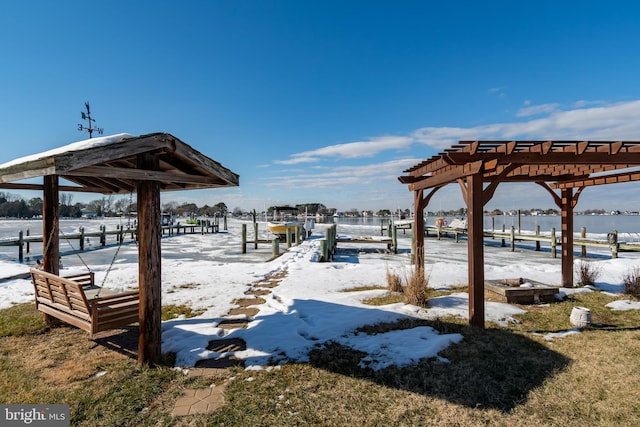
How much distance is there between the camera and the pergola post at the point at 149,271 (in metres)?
4.04

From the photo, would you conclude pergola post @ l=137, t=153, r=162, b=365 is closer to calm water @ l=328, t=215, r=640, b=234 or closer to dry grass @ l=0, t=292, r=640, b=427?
dry grass @ l=0, t=292, r=640, b=427

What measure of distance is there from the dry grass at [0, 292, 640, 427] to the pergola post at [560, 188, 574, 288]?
3.61 meters

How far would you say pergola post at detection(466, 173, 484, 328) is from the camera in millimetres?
5340

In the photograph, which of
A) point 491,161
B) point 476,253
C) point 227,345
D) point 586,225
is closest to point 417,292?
point 476,253

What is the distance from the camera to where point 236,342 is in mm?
4719

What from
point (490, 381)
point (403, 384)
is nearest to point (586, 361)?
point (490, 381)

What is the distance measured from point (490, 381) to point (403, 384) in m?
0.98

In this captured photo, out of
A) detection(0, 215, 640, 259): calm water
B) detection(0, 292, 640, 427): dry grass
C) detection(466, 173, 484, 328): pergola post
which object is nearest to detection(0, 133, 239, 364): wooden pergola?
detection(0, 292, 640, 427): dry grass

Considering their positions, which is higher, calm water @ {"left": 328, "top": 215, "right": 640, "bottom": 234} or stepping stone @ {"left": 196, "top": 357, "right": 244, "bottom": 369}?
stepping stone @ {"left": 196, "top": 357, "right": 244, "bottom": 369}

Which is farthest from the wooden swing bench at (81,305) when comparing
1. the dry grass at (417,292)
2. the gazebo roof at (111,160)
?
the dry grass at (417,292)

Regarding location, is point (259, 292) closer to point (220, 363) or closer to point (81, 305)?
point (220, 363)

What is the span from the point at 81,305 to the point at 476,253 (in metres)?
5.97

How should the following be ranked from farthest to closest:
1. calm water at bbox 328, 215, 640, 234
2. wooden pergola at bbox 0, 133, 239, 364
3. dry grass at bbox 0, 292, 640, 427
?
calm water at bbox 328, 215, 640, 234, wooden pergola at bbox 0, 133, 239, 364, dry grass at bbox 0, 292, 640, 427

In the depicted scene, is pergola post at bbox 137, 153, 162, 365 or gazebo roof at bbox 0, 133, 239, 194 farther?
pergola post at bbox 137, 153, 162, 365
